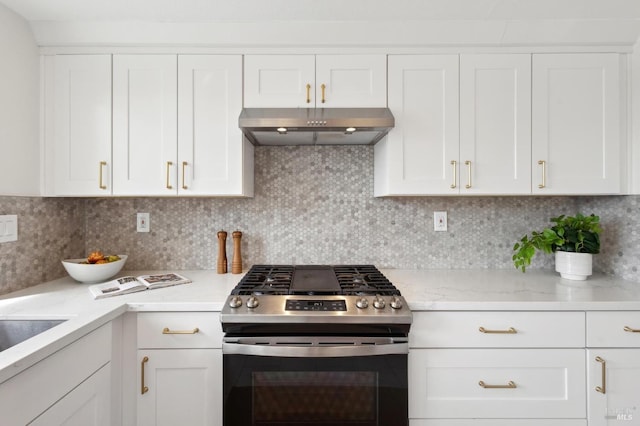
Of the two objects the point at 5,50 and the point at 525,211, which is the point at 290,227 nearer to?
the point at 525,211

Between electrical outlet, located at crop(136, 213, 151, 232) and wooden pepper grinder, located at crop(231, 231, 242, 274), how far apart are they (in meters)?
0.56

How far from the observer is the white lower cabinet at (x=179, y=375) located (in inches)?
54.1

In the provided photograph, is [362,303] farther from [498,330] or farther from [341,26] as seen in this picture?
[341,26]

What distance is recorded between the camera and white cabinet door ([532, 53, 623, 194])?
170 cm

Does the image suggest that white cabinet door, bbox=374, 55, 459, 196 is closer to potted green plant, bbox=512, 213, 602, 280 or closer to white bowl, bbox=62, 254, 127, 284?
potted green plant, bbox=512, 213, 602, 280

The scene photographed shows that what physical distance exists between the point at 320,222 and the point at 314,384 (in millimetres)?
989

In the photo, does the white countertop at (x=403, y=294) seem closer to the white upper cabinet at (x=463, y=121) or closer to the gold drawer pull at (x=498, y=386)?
the gold drawer pull at (x=498, y=386)

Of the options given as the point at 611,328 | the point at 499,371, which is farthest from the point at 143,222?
the point at 611,328

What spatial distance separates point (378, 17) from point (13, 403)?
2.00m

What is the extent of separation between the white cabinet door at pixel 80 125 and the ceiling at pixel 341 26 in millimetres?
132

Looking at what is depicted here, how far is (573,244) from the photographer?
5.83ft

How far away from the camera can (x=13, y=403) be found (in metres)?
0.89

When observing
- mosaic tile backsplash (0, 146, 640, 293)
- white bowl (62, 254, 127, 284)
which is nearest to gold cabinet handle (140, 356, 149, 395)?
white bowl (62, 254, 127, 284)

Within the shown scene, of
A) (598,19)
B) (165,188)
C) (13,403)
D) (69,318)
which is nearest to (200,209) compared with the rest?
(165,188)
